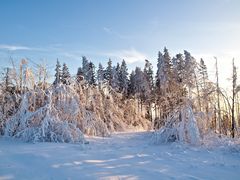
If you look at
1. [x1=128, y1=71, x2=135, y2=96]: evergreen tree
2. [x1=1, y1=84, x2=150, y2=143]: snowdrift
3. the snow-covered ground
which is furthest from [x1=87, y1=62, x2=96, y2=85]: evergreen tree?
the snow-covered ground

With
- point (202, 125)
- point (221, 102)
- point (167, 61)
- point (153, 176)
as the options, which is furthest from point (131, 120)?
point (153, 176)

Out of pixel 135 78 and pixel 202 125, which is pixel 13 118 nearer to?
pixel 202 125

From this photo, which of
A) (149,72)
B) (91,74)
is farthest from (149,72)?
(91,74)

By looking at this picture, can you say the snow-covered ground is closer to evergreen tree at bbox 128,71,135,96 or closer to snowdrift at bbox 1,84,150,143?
snowdrift at bbox 1,84,150,143

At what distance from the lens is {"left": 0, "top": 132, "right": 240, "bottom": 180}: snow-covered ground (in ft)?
16.5

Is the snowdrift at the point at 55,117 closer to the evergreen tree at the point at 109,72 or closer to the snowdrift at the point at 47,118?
the snowdrift at the point at 47,118

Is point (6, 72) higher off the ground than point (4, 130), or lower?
higher

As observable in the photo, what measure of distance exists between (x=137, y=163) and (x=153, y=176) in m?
1.05

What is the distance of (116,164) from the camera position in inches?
232

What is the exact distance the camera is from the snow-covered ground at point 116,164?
5023 millimetres

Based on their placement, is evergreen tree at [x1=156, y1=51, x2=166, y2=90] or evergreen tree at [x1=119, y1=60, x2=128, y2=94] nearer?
evergreen tree at [x1=156, y1=51, x2=166, y2=90]

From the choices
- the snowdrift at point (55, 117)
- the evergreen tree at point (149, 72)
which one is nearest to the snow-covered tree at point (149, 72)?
the evergreen tree at point (149, 72)

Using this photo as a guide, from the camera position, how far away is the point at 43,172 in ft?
16.8

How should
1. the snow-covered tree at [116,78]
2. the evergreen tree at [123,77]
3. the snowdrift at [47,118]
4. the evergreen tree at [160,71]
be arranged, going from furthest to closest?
the evergreen tree at [123,77] < the snow-covered tree at [116,78] < the evergreen tree at [160,71] < the snowdrift at [47,118]
